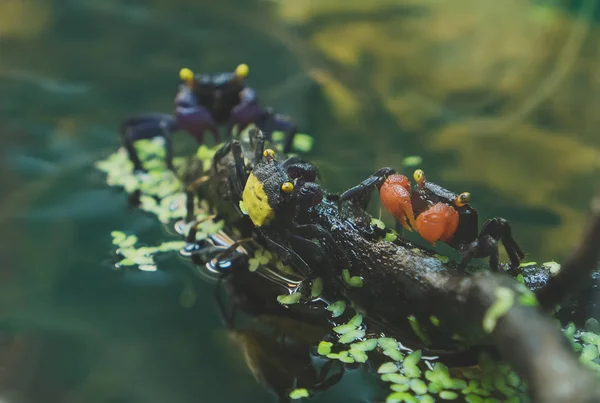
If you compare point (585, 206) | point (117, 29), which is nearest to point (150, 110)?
point (117, 29)

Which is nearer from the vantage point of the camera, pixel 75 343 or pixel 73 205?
pixel 75 343

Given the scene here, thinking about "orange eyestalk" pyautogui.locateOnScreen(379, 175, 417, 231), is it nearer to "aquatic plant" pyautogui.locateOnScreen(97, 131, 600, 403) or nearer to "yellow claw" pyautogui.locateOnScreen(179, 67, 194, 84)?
"aquatic plant" pyautogui.locateOnScreen(97, 131, 600, 403)

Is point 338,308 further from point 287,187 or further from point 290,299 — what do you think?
point 287,187

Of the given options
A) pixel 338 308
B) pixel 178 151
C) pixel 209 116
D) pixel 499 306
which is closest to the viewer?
pixel 499 306

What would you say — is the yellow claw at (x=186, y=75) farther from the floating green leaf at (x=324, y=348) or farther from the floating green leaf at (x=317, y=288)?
the floating green leaf at (x=324, y=348)

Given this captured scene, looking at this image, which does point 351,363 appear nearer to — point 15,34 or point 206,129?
point 206,129

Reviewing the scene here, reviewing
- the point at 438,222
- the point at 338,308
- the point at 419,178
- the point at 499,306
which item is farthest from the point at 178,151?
the point at 499,306
